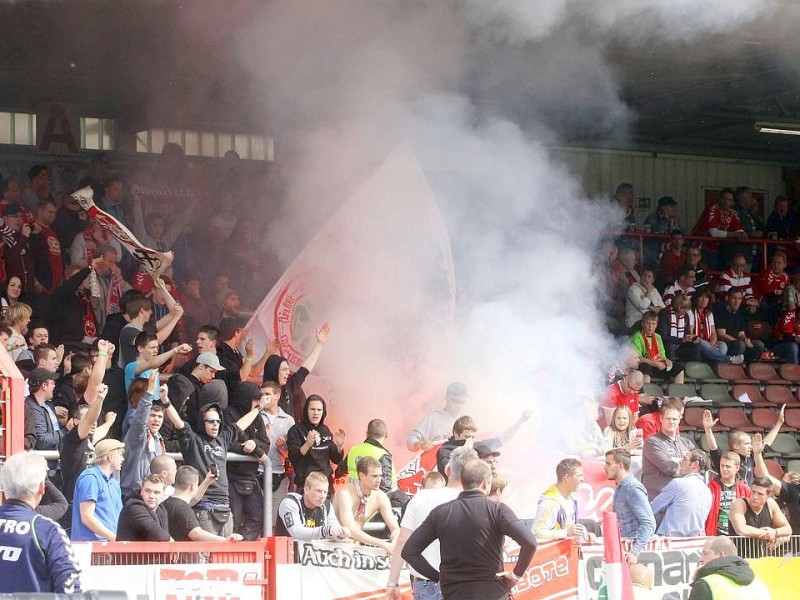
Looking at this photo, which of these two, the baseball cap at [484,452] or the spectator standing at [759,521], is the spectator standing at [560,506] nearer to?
the baseball cap at [484,452]

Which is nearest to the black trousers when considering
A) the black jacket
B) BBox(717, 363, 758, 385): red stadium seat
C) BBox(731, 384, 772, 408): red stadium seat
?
the black jacket

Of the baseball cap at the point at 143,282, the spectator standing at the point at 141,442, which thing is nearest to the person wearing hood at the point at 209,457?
the spectator standing at the point at 141,442

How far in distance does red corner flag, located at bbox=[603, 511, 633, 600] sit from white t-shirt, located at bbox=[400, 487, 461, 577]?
748mm

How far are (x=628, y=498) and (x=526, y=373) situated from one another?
356 cm

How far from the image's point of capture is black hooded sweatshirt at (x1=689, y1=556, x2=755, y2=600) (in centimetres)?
541

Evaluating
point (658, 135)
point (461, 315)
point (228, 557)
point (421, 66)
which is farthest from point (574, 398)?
point (658, 135)

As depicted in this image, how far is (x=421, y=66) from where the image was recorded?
1179 centimetres

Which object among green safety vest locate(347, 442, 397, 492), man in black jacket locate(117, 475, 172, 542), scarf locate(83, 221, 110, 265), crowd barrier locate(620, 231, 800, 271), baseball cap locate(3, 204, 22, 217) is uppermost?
crowd barrier locate(620, 231, 800, 271)

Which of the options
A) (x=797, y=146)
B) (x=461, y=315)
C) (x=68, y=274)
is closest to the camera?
(x=68, y=274)

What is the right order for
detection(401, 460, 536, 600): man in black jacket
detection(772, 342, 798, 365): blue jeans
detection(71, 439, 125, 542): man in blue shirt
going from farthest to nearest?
detection(772, 342, 798, 365): blue jeans → detection(71, 439, 125, 542): man in blue shirt → detection(401, 460, 536, 600): man in black jacket

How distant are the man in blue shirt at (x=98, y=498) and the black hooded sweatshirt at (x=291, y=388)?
2559 millimetres

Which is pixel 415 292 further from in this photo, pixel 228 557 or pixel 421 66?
pixel 228 557

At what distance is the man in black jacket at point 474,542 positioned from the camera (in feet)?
18.7

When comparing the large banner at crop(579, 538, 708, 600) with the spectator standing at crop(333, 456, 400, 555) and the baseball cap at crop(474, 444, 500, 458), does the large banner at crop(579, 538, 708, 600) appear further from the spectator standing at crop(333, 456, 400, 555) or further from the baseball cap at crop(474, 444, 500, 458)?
the spectator standing at crop(333, 456, 400, 555)
